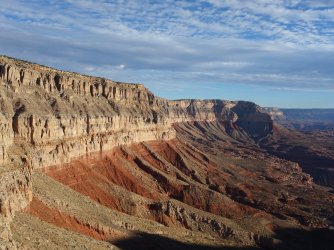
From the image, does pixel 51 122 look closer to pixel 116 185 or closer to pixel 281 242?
pixel 116 185

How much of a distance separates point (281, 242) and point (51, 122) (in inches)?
1778

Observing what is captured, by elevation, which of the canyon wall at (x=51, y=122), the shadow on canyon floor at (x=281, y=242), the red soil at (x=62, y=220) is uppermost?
the canyon wall at (x=51, y=122)

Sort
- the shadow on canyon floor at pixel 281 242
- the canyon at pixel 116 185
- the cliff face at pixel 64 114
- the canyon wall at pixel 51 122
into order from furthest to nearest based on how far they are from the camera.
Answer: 1. the cliff face at pixel 64 114
2. the shadow on canyon floor at pixel 281 242
3. the canyon at pixel 116 185
4. the canyon wall at pixel 51 122

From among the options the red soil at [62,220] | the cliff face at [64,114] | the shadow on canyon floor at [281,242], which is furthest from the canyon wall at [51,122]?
the shadow on canyon floor at [281,242]

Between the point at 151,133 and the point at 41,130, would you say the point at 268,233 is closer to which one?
the point at 41,130

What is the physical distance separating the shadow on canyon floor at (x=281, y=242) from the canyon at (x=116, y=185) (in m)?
0.19

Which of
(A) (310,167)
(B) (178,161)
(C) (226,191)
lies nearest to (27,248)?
(C) (226,191)

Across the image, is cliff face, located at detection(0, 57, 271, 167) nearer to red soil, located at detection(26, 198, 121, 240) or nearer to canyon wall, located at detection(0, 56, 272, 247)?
canyon wall, located at detection(0, 56, 272, 247)

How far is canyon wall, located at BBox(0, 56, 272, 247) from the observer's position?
50.2 m

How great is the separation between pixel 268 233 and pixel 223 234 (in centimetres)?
1129

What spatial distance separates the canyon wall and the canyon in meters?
0.23

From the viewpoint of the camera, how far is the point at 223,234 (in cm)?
7669

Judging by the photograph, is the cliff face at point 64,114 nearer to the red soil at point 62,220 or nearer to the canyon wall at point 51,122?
the canyon wall at point 51,122

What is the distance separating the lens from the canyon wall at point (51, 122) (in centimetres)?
5019
